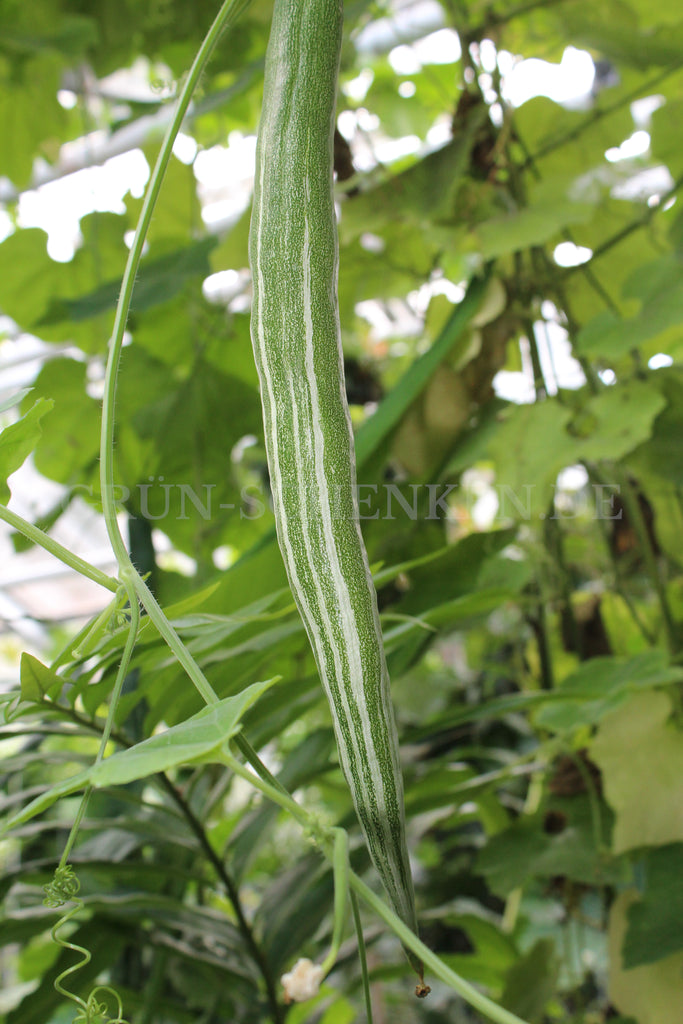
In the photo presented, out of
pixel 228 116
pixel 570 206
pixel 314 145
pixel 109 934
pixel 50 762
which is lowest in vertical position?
pixel 109 934

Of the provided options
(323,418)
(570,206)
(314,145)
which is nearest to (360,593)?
(323,418)

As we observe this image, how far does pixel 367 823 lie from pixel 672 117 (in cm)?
73

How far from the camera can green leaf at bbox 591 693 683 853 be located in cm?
59

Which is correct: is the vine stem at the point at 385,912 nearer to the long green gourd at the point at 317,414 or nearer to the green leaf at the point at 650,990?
the long green gourd at the point at 317,414

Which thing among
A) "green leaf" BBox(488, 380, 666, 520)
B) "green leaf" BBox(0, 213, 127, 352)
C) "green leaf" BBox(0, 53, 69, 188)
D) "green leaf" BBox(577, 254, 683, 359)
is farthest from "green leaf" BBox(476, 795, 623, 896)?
"green leaf" BBox(0, 53, 69, 188)

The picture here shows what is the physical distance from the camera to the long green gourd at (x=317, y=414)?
0.86 feet

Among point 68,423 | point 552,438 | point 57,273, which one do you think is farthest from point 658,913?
point 57,273

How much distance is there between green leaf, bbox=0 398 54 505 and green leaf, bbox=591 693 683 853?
1.56 ft

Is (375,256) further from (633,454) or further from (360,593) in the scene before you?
(360,593)

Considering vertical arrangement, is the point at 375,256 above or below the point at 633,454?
above

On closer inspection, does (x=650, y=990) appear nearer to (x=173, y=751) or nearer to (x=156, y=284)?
(x=173, y=751)

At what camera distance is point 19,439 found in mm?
319

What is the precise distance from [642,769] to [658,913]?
10cm

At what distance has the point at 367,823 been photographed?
0.26 meters
